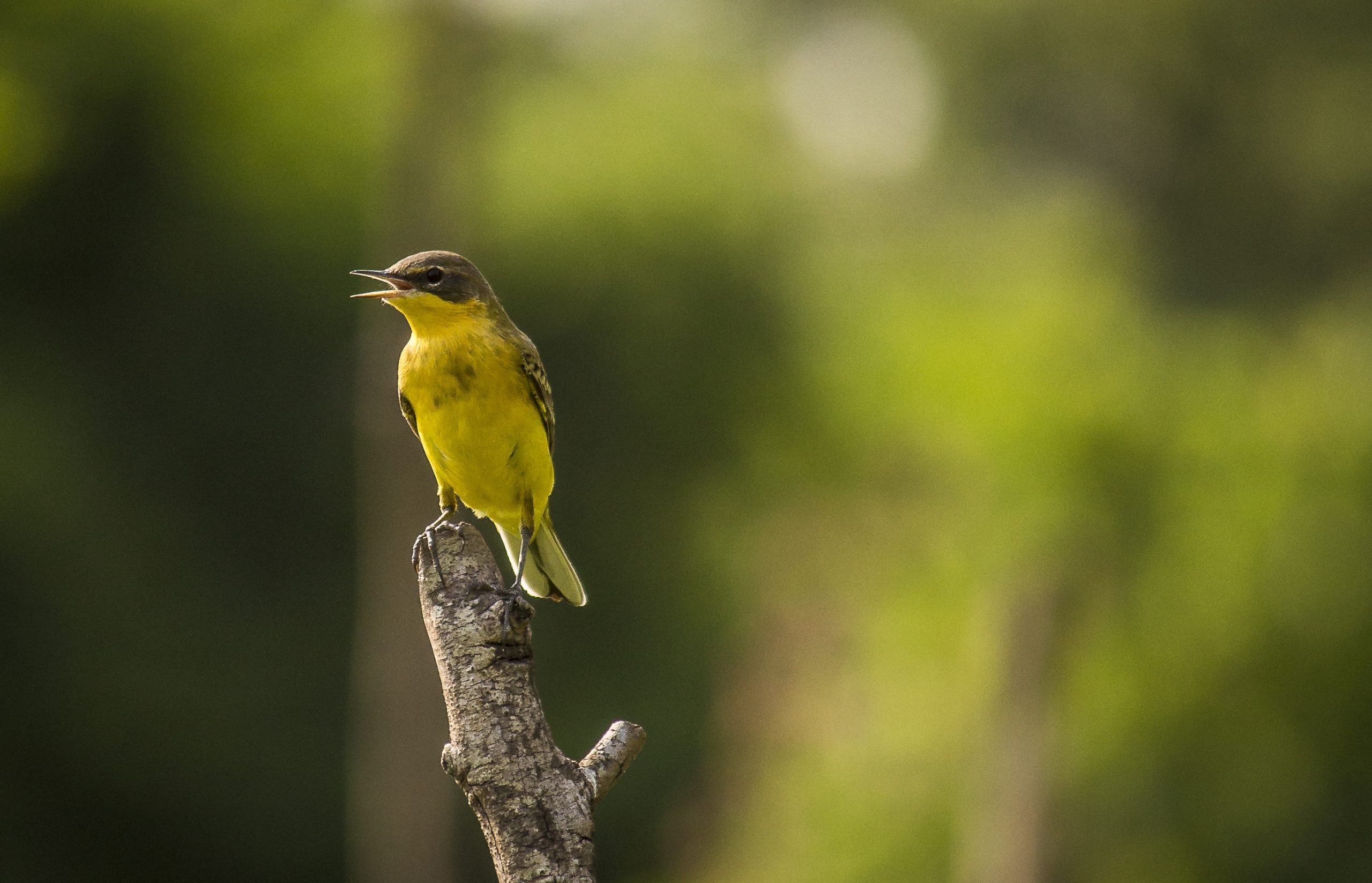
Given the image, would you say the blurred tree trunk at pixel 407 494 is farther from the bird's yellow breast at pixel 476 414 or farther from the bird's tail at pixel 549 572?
the bird's yellow breast at pixel 476 414

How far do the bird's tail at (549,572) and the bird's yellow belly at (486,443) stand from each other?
0.23m

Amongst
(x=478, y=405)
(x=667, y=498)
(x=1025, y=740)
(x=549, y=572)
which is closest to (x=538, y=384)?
(x=478, y=405)

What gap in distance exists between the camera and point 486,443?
5.66 metres

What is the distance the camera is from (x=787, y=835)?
13.4m

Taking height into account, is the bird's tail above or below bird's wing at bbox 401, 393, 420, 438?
below

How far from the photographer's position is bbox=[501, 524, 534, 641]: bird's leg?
147 inches

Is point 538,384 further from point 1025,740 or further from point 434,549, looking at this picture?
point 1025,740

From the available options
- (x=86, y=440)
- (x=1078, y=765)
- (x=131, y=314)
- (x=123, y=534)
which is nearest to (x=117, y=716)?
(x=123, y=534)

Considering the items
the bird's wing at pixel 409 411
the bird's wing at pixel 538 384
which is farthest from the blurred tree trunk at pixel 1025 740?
the bird's wing at pixel 409 411

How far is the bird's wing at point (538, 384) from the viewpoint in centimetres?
602

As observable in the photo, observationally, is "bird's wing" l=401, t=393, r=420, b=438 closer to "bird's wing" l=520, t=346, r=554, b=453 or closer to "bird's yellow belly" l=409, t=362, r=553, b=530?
"bird's yellow belly" l=409, t=362, r=553, b=530

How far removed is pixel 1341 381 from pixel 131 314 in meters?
12.2

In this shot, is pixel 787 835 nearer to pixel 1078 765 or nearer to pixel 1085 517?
pixel 1078 765

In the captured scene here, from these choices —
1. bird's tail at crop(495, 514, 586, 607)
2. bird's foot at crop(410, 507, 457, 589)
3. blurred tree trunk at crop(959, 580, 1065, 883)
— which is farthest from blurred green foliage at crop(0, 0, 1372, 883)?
bird's foot at crop(410, 507, 457, 589)
